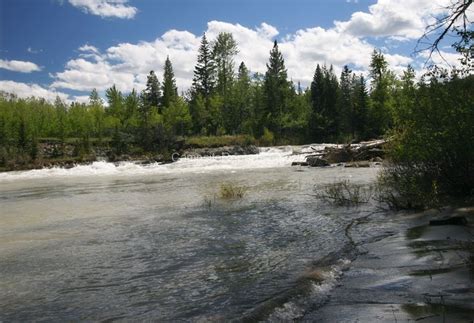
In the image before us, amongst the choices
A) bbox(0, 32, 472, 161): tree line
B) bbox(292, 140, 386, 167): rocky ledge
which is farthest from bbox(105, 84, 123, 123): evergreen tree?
bbox(292, 140, 386, 167): rocky ledge

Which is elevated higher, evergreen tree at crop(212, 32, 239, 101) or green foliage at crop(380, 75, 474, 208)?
evergreen tree at crop(212, 32, 239, 101)

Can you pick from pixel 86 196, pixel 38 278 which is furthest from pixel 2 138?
pixel 38 278

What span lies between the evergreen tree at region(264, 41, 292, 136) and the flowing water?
58.6 meters

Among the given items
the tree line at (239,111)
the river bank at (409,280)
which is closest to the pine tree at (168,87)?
the tree line at (239,111)

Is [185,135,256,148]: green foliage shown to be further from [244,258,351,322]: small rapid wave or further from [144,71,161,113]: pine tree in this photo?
[244,258,351,322]: small rapid wave

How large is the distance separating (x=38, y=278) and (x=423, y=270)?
6.48 m

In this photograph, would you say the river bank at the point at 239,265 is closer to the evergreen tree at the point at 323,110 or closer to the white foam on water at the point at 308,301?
the white foam on water at the point at 308,301

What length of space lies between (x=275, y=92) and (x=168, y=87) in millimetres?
25839

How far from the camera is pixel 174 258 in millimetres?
8594

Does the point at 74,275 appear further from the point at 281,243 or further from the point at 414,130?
the point at 414,130

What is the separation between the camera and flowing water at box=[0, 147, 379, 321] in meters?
6.01

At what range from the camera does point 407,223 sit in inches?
405

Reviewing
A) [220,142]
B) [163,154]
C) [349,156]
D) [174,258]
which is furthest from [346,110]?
[174,258]

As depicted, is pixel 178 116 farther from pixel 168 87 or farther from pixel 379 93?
pixel 379 93
